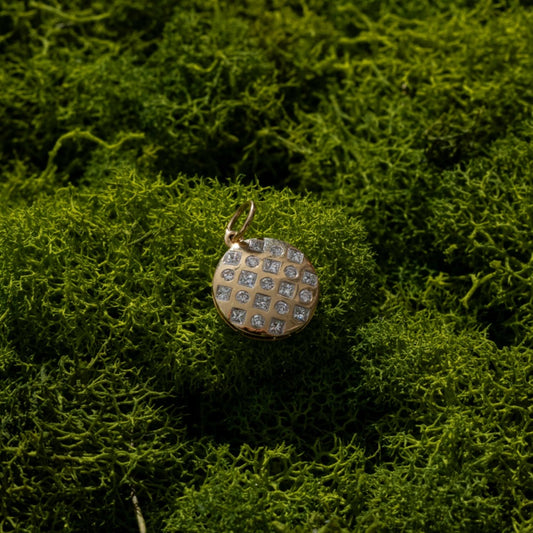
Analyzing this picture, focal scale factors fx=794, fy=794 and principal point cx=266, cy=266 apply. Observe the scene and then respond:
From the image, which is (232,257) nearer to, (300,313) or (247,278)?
(247,278)

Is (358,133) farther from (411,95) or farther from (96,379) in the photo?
(96,379)

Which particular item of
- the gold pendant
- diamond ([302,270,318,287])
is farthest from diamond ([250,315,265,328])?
diamond ([302,270,318,287])

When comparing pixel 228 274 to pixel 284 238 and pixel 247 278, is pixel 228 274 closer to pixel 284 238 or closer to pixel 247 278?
pixel 247 278

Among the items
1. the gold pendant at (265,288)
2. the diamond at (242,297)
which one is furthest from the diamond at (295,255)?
the diamond at (242,297)

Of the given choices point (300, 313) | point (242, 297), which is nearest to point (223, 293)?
point (242, 297)

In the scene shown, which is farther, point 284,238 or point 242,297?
point 284,238

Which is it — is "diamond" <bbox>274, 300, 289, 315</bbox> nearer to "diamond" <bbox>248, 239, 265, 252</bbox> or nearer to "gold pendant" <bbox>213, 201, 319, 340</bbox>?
"gold pendant" <bbox>213, 201, 319, 340</bbox>

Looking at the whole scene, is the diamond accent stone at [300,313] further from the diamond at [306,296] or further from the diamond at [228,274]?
the diamond at [228,274]
